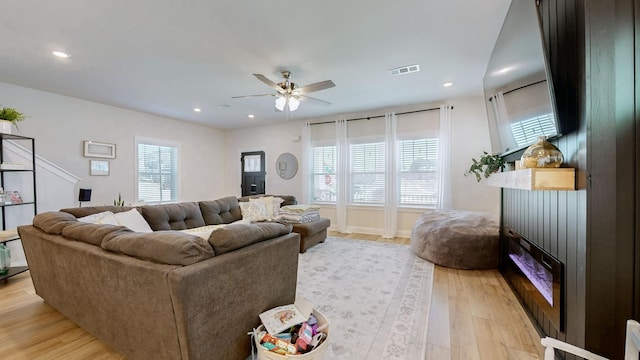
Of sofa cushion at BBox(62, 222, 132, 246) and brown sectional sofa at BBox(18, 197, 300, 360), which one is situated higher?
sofa cushion at BBox(62, 222, 132, 246)

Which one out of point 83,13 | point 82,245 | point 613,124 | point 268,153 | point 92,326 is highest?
point 83,13

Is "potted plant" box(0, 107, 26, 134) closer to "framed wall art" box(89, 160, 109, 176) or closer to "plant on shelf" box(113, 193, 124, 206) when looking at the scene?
"framed wall art" box(89, 160, 109, 176)

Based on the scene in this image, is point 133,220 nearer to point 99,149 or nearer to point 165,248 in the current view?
point 165,248

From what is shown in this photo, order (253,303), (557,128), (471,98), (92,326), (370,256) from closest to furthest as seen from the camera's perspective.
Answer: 1. (557,128)
2. (253,303)
3. (92,326)
4. (370,256)
5. (471,98)

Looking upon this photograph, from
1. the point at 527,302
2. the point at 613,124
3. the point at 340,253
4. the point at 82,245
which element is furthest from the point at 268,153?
the point at 613,124

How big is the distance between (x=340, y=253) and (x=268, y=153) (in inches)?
141

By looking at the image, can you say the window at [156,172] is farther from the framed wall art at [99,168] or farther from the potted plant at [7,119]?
the potted plant at [7,119]

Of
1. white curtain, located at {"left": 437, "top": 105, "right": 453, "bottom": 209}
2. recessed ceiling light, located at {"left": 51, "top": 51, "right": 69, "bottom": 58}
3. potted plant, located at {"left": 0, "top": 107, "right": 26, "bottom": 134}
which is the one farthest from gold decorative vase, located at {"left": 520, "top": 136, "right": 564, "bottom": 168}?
potted plant, located at {"left": 0, "top": 107, "right": 26, "bottom": 134}

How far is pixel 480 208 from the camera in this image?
4.33 meters

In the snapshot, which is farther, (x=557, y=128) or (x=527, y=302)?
(x=527, y=302)

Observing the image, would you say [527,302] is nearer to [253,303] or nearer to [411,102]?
[253,303]

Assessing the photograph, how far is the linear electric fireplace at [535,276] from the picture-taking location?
1.50m

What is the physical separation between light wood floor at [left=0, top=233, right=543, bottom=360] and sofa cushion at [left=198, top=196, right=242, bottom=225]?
5.48 feet

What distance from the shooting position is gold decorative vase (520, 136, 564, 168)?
1389 millimetres
